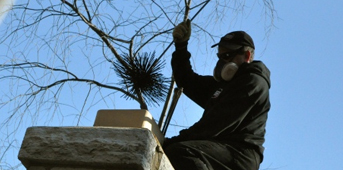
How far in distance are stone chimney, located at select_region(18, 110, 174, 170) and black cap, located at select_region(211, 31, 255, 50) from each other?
0.96 m

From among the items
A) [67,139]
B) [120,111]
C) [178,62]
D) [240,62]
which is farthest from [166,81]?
[67,139]

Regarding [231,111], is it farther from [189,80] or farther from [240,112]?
[189,80]

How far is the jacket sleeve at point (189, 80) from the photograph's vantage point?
158 inches

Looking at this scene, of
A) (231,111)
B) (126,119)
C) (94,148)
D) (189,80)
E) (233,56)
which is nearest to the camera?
(94,148)

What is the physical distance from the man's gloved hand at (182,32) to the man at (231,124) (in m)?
0.41

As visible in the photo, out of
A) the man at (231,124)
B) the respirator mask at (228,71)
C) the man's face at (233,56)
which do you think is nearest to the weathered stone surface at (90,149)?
the man at (231,124)

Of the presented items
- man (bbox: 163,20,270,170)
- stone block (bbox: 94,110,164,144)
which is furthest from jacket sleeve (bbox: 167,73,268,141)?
stone block (bbox: 94,110,164,144)

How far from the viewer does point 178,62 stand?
13.5ft

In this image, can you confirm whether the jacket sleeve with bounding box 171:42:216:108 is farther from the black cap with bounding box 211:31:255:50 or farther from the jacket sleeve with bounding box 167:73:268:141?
the jacket sleeve with bounding box 167:73:268:141

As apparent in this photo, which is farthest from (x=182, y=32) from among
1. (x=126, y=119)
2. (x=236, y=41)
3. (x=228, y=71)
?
(x=126, y=119)

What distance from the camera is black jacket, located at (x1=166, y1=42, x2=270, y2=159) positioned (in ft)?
10.6

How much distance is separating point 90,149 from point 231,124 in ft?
2.59

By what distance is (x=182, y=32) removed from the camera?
410 cm

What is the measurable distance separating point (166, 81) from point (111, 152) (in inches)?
58.6
